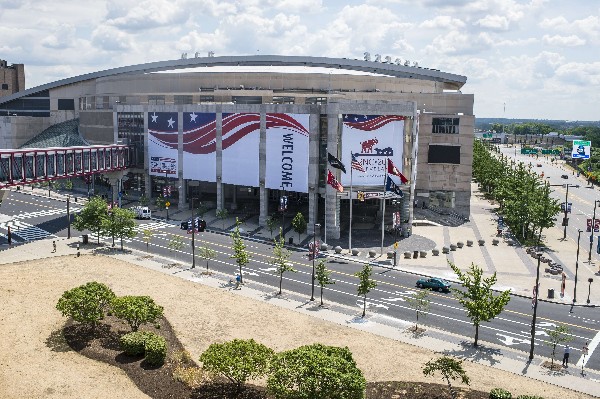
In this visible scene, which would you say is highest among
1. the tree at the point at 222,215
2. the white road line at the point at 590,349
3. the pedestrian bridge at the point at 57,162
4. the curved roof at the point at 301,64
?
the curved roof at the point at 301,64

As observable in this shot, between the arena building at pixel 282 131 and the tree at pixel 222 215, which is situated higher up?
the arena building at pixel 282 131

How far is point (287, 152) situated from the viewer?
9156 centimetres

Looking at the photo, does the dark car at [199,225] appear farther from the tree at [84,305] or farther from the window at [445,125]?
the window at [445,125]

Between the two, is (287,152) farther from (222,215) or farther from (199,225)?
(199,225)

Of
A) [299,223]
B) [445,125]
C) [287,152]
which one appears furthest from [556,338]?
[445,125]

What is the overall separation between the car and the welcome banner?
26.5 meters

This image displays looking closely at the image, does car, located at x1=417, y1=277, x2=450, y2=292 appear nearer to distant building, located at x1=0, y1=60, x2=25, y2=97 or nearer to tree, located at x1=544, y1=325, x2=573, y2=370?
tree, located at x1=544, y1=325, x2=573, y2=370

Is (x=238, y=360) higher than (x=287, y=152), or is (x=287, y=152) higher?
(x=287, y=152)

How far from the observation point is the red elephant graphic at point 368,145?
291ft

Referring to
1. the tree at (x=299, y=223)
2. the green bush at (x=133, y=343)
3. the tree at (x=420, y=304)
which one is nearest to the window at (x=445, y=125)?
the tree at (x=299, y=223)

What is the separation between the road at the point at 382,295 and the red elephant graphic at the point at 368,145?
1915cm

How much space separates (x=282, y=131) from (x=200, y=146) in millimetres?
18291

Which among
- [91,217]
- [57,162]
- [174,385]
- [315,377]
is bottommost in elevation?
[174,385]

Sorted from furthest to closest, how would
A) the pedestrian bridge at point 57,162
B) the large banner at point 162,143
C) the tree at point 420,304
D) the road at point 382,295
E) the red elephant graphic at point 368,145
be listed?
the large banner at point 162,143
the red elephant graphic at point 368,145
the pedestrian bridge at point 57,162
the tree at point 420,304
the road at point 382,295
